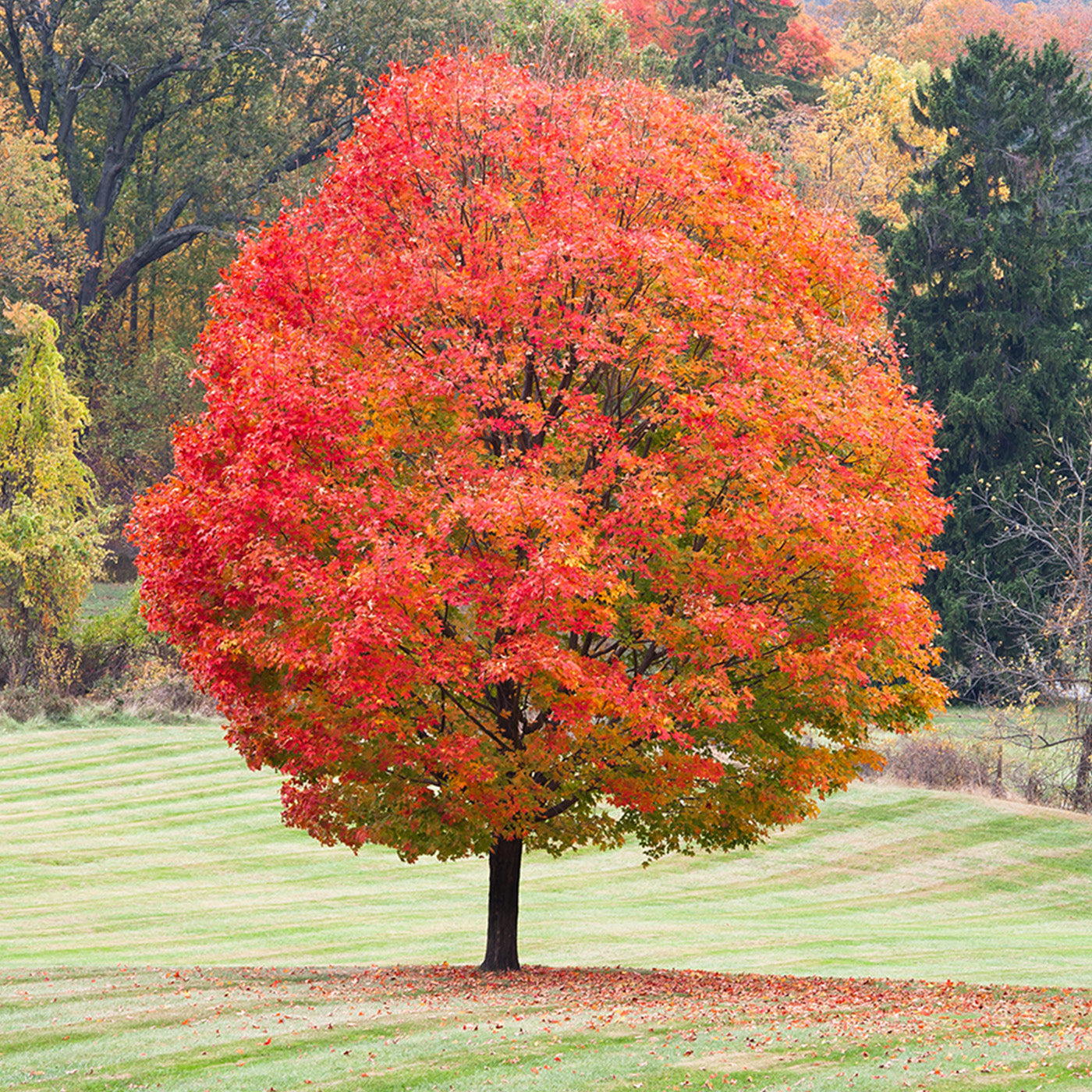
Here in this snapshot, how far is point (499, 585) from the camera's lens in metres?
13.0

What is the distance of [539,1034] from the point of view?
1176 centimetres

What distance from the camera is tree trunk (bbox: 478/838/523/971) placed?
15945mm

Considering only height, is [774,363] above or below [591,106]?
below

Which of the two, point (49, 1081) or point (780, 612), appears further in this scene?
point (780, 612)

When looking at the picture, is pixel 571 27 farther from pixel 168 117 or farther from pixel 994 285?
pixel 168 117

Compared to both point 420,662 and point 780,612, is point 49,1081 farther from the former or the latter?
point 780,612

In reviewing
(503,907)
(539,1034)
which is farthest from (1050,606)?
(539,1034)

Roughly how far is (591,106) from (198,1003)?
10.4 meters

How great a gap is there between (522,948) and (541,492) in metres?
10.8

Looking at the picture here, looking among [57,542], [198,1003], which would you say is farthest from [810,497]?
[57,542]

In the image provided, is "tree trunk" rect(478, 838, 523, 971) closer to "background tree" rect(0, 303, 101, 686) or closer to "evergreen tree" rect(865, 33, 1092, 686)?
"background tree" rect(0, 303, 101, 686)

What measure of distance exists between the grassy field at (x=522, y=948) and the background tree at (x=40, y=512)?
3.44 m

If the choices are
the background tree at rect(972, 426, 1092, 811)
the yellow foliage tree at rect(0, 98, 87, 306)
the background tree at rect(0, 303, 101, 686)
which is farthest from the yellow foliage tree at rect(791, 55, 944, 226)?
the background tree at rect(0, 303, 101, 686)

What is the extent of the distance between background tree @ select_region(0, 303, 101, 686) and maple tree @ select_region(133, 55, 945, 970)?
2546cm
